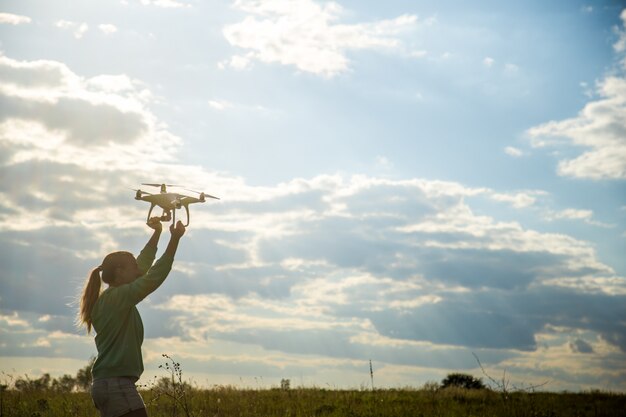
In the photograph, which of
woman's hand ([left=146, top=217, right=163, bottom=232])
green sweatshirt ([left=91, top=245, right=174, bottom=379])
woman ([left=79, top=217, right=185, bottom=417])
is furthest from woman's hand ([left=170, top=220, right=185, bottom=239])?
woman's hand ([left=146, top=217, right=163, bottom=232])

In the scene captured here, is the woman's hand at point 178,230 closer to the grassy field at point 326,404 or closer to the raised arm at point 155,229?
the raised arm at point 155,229

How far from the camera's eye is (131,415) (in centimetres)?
636

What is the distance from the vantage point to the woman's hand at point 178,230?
681 centimetres

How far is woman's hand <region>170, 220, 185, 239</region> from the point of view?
6.81 m

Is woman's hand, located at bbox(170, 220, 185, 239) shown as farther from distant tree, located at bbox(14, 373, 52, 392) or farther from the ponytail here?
distant tree, located at bbox(14, 373, 52, 392)

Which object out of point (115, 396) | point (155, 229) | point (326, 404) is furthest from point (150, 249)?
point (326, 404)

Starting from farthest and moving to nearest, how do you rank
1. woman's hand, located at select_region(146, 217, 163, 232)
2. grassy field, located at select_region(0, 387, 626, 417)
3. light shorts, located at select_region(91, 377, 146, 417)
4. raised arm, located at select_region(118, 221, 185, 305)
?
grassy field, located at select_region(0, 387, 626, 417)
woman's hand, located at select_region(146, 217, 163, 232)
raised arm, located at select_region(118, 221, 185, 305)
light shorts, located at select_region(91, 377, 146, 417)

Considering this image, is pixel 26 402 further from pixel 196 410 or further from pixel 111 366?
pixel 111 366

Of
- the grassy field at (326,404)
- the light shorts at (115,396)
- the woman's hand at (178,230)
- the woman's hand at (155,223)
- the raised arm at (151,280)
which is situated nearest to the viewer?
the light shorts at (115,396)

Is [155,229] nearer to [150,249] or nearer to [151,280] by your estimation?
[150,249]

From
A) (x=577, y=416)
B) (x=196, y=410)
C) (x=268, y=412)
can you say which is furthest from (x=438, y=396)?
(x=196, y=410)

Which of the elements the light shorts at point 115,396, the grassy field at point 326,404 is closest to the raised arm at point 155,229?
the light shorts at point 115,396

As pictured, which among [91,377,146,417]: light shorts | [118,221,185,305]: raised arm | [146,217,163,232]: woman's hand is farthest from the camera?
[146,217,163,232]: woman's hand

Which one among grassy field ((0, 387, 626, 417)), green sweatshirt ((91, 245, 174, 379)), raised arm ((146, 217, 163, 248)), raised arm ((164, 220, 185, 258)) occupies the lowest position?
grassy field ((0, 387, 626, 417))
